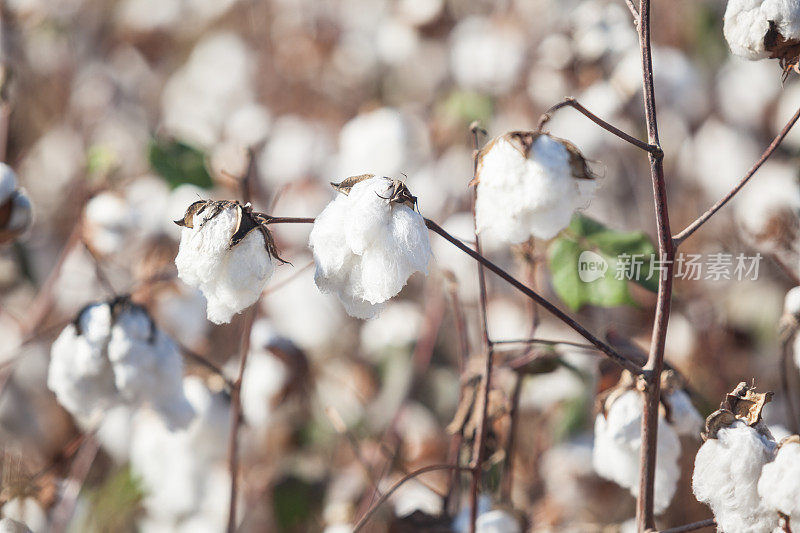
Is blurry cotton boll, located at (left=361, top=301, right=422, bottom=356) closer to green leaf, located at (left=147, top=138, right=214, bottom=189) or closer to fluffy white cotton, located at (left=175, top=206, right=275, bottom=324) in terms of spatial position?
green leaf, located at (left=147, top=138, right=214, bottom=189)

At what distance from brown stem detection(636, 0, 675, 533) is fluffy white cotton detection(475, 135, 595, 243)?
0.31ft

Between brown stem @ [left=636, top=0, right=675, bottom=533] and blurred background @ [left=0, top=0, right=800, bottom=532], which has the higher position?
brown stem @ [left=636, top=0, right=675, bottom=533]

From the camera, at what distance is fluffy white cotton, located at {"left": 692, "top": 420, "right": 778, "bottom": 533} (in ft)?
2.72

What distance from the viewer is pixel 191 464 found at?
5.20 ft

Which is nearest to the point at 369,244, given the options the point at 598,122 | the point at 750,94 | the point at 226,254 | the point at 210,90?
the point at 226,254

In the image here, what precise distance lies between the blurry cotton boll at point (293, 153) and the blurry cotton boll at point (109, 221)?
96 cm

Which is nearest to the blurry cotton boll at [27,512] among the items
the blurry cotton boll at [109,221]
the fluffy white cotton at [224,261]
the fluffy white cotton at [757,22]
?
the blurry cotton boll at [109,221]

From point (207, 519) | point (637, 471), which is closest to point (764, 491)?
point (637, 471)

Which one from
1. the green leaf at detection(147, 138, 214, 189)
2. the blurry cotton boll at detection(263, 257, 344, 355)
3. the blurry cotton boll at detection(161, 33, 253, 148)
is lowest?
the blurry cotton boll at detection(263, 257, 344, 355)

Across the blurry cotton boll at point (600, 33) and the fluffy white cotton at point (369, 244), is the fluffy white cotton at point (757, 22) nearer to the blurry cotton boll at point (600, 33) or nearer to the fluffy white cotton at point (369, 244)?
the fluffy white cotton at point (369, 244)

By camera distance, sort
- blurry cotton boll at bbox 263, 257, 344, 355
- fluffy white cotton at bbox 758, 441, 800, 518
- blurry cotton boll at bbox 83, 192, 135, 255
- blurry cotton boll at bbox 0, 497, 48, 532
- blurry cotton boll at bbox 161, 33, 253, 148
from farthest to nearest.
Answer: blurry cotton boll at bbox 161, 33, 253, 148 → blurry cotton boll at bbox 263, 257, 344, 355 → blurry cotton boll at bbox 83, 192, 135, 255 → blurry cotton boll at bbox 0, 497, 48, 532 → fluffy white cotton at bbox 758, 441, 800, 518

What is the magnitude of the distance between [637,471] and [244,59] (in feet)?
9.49

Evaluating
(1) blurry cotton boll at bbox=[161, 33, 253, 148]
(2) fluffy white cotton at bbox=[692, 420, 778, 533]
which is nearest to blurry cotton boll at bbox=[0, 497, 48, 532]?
(2) fluffy white cotton at bbox=[692, 420, 778, 533]

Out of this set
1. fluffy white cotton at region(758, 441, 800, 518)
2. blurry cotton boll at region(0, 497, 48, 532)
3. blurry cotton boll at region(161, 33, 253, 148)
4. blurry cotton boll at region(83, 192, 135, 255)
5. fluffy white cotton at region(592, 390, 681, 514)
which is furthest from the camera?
blurry cotton boll at region(161, 33, 253, 148)
